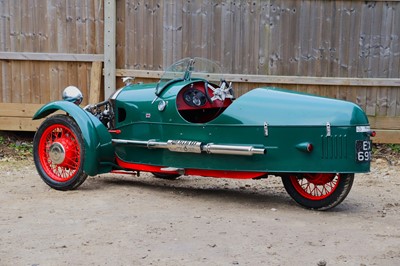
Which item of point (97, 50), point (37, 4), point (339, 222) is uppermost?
point (37, 4)

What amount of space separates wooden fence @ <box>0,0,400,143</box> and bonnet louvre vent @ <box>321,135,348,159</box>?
357 cm

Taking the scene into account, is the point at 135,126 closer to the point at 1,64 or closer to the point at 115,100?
the point at 115,100

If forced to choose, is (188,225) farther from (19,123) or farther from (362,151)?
(19,123)

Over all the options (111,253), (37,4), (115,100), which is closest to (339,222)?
(111,253)

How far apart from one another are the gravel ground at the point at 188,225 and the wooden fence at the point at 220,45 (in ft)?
6.96

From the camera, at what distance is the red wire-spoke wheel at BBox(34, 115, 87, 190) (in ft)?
22.1

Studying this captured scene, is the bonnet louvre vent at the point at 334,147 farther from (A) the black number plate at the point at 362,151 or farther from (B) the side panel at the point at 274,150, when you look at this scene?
(A) the black number plate at the point at 362,151

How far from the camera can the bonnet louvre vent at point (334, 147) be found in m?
5.64

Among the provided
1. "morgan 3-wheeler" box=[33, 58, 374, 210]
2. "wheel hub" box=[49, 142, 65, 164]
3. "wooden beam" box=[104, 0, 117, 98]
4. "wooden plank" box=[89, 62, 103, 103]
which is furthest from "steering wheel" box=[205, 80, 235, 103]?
"wooden plank" box=[89, 62, 103, 103]

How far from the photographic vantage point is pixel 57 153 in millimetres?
6809

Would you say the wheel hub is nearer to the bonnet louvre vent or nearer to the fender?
the fender

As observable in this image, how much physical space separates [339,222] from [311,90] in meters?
3.92

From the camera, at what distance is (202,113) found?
6891mm

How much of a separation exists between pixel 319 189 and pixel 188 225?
1.43m
